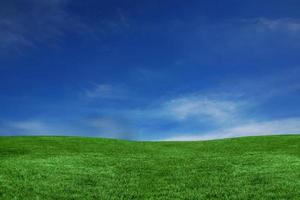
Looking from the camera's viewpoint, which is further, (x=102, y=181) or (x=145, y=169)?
(x=145, y=169)

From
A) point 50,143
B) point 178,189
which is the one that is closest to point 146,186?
point 178,189

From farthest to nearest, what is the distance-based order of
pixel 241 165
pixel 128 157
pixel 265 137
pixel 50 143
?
pixel 265 137 < pixel 50 143 < pixel 128 157 < pixel 241 165

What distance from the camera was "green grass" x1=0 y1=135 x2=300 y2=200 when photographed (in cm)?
2378

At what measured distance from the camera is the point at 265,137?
170 feet

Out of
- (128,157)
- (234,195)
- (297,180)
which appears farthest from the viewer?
(128,157)

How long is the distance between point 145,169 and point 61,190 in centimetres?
747

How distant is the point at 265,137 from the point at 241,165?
2099cm

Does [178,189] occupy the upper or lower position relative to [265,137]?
lower

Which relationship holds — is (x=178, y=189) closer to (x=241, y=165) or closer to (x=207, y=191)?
(x=207, y=191)

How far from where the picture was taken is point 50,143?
4719cm

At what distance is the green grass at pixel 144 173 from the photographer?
23781mm

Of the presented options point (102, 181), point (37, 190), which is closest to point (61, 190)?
point (37, 190)

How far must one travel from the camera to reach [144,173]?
29594 mm

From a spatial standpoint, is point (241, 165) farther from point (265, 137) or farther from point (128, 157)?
point (265, 137)
